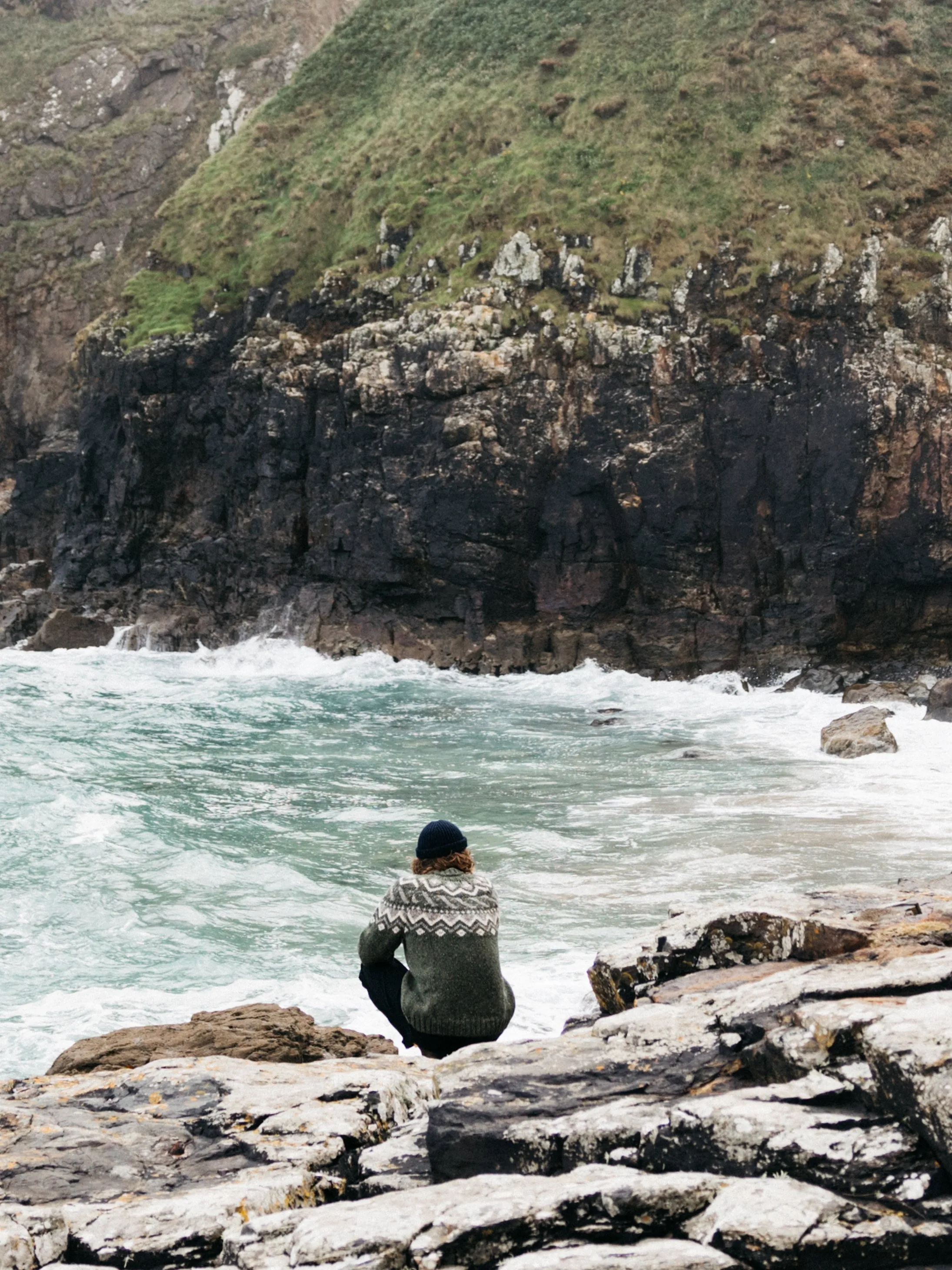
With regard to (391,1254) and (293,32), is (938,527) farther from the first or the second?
(293,32)

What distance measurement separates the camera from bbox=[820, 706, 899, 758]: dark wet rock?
2019 centimetres

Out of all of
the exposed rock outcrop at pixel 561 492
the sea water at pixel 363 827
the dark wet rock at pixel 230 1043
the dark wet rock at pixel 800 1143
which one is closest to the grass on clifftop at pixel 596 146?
the exposed rock outcrop at pixel 561 492

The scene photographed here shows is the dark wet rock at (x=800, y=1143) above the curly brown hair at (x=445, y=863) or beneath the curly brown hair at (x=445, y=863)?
beneath

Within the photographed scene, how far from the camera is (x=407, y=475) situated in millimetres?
33844

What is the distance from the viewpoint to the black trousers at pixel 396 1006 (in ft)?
21.3

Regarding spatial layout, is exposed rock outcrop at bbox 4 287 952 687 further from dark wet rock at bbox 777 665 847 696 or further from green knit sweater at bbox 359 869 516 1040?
green knit sweater at bbox 359 869 516 1040

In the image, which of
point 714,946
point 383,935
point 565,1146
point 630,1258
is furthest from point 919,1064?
point 383,935

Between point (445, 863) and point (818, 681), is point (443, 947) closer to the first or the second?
point (445, 863)

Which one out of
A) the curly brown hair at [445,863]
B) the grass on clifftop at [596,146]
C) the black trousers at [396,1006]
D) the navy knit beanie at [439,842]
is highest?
the grass on clifftop at [596,146]

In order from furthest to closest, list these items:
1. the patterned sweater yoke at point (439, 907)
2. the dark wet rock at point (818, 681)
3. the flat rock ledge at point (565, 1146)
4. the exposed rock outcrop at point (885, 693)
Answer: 1. the dark wet rock at point (818, 681)
2. the exposed rock outcrop at point (885, 693)
3. the patterned sweater yoke at point (439, 907)
4. the flat rock ledge at point (565, 1146)

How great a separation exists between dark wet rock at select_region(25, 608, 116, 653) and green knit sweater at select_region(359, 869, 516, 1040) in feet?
114

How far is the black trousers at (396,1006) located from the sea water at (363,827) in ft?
4.13

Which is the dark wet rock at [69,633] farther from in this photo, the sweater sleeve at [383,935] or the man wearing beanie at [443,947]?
the man wearing beanie at [443,947]

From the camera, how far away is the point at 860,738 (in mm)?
20391
